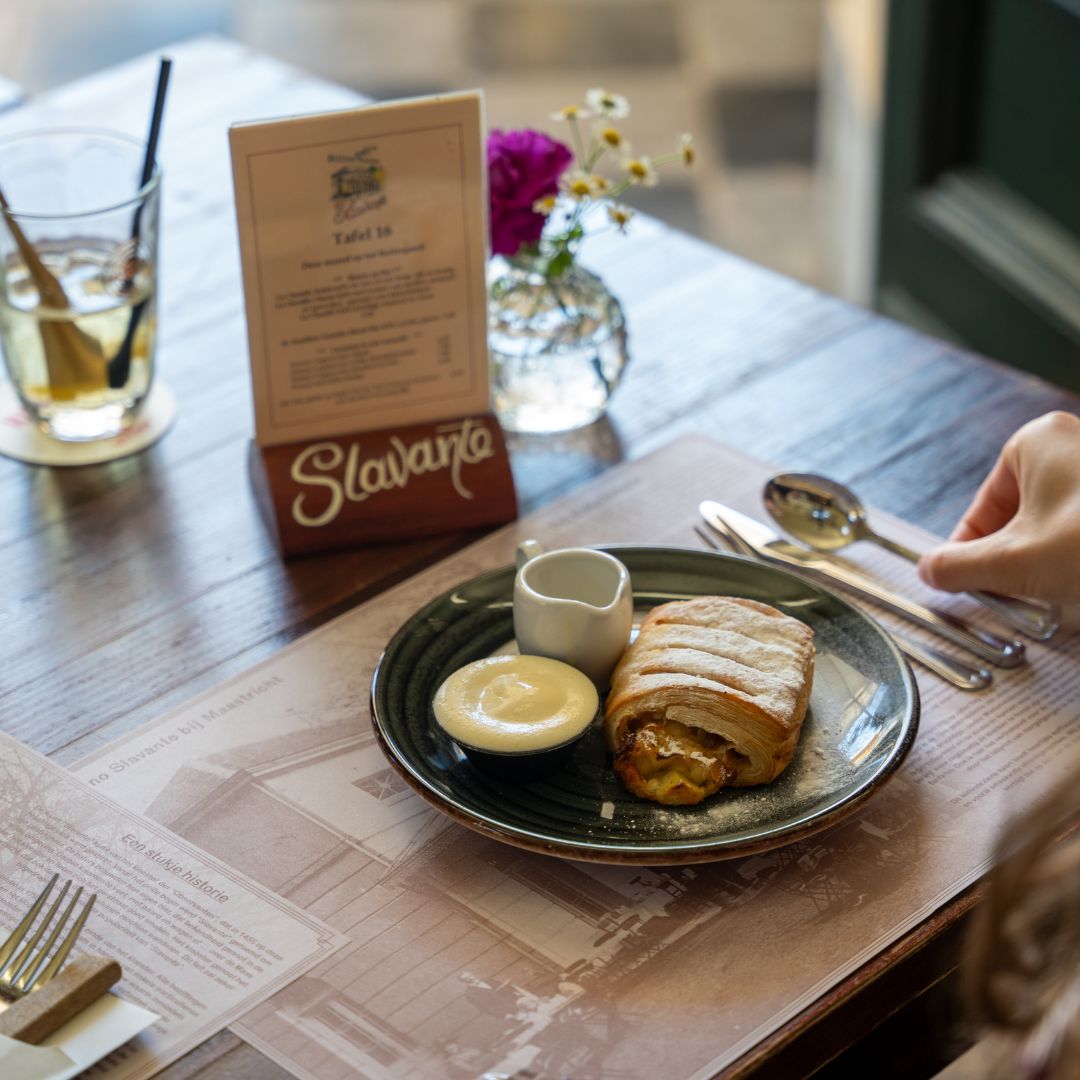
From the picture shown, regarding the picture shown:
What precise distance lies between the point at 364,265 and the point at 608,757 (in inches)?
15.7

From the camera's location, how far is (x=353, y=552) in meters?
1.07

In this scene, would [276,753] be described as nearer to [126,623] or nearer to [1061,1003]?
[126,623]

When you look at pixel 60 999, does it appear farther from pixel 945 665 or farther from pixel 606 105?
pixel 606 105

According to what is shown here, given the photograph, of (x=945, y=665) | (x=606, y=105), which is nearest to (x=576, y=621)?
(x=945, y=665)

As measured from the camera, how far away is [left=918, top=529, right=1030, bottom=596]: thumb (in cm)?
96

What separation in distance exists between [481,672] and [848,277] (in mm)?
2441

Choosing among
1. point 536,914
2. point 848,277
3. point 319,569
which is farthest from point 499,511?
point 848,277

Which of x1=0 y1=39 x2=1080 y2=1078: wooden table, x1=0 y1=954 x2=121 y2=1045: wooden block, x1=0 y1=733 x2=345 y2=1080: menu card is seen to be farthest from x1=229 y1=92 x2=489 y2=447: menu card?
x1=0 y1=954 x2=121 y2=1045: wooden block

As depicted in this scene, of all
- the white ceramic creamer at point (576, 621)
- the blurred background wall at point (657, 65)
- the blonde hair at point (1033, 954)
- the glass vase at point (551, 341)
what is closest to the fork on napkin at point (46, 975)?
the white ceramic creamer at point (576, 621)

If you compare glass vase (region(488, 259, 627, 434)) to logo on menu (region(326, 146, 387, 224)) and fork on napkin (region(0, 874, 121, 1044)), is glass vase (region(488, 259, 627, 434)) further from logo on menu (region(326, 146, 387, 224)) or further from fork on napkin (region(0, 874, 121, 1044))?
fork on napkin (region(0, 874, 121, 1044))

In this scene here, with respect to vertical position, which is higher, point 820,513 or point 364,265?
point 364,265

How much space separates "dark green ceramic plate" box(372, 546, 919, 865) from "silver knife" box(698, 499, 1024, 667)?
77 mm

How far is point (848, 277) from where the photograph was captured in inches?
122

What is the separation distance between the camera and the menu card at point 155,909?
2.34 feet
